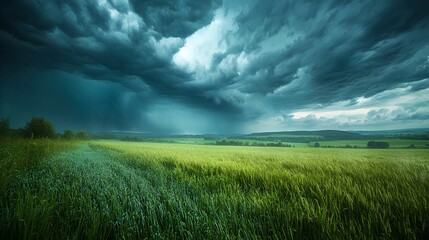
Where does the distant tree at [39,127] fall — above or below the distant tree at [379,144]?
above

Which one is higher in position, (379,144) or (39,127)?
(39,127)

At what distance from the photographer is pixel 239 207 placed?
2.72 meters

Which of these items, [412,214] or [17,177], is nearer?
[412,214]

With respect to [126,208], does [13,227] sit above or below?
above

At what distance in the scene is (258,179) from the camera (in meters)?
4.64

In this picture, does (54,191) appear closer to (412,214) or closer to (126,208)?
(126,208)

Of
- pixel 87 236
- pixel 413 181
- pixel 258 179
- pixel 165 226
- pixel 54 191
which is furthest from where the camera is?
pixel 258 179

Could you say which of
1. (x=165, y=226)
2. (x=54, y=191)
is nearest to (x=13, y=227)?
(x=165, y=226)

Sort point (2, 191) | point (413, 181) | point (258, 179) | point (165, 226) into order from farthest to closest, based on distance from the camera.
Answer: point (258, 179) < point (413, 181) < point (2, 191) < point (165, 226)

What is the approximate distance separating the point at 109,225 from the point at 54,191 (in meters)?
1.81

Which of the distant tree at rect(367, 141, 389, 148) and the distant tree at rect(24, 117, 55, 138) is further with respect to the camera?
the distant tree at rect(367, 141, 389, 148)

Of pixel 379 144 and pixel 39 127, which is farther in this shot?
pixel 379 144

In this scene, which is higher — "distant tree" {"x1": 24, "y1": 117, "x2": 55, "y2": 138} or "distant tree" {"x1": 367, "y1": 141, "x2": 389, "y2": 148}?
"distant tree" {"x1": 24, "y1": 117, "x2": 55, "y2": 138}

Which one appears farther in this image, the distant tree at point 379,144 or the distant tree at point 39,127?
the distant tree at point 379,144
